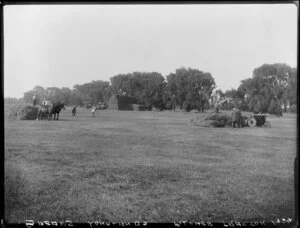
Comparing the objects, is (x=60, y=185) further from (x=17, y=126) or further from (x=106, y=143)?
(x=17, y=126)

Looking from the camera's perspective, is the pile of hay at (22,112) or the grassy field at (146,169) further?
the pile of hay at (22,112)

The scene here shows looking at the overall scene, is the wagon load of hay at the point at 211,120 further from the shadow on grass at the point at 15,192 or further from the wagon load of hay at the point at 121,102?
the shadow on grass at the point at 15,192

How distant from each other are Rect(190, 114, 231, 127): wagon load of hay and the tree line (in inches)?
9.1

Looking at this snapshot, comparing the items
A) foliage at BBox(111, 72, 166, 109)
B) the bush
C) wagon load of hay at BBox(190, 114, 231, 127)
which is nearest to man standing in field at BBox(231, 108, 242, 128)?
wagon load of hay at BBox(190, 114, 231, 127)

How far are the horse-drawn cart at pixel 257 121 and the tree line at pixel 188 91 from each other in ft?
0.52

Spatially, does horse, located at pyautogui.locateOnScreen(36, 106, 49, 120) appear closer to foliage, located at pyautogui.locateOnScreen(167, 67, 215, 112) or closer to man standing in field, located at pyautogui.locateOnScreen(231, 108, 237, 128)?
foliage, located at pyautogui.locateOnScreen(167, 67, 215, 112)

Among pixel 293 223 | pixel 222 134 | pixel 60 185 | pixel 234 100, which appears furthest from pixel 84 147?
pixel 293 223

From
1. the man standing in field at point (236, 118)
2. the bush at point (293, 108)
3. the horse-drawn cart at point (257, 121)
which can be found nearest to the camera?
the bush at point (293, 108)

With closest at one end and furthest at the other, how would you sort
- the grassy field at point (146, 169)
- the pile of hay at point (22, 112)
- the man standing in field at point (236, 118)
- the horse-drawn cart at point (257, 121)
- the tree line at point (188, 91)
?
1. the grassy field at point (146, 169)
2. the tree line at point (188, 91)
3. the pile of hay at point (22, 112)
4. the horse-drawn cart at point (257, 121)
5. the man standing in field at point (236, 118)

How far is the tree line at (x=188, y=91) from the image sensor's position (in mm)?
6070

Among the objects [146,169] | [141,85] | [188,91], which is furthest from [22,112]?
[188,91]

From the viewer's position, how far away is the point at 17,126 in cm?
652

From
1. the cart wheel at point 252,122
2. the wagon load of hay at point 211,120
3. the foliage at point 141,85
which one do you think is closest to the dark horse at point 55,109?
the foliage at point 141,85

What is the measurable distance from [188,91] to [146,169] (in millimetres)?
2103
